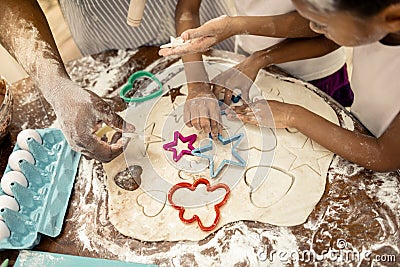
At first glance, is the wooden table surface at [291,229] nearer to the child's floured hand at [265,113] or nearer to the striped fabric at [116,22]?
the child's floured hand at [265,113]

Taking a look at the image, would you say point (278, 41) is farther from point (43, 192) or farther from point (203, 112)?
point (43, 192)

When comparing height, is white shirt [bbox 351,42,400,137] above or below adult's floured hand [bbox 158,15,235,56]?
below

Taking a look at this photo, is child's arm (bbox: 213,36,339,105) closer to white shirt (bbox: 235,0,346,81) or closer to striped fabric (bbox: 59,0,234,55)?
white shirt (bbox: 235,0,346,81)

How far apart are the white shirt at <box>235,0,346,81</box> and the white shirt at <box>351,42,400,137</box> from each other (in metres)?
0.13


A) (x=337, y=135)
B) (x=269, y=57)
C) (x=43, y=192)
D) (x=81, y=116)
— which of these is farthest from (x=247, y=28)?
(x=43, y=192)

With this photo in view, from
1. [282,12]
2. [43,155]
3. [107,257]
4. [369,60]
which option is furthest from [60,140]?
[369,60]

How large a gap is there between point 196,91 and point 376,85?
0.41m

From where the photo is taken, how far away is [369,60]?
1126 mm

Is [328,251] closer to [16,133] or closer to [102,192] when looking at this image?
[102,192]

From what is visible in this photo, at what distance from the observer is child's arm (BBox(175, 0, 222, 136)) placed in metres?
1.17

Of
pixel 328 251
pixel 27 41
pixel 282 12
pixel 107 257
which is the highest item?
pixel 27 41

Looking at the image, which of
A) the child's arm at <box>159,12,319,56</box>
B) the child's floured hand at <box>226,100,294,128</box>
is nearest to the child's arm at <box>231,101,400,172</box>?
the child's floured hand at <box>226,100,294,128</box>

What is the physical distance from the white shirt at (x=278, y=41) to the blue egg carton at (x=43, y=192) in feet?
1.75

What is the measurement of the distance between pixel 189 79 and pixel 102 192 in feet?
1.12
